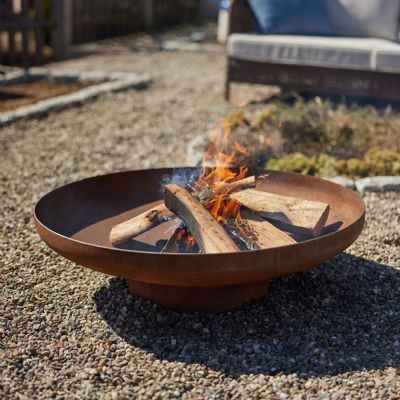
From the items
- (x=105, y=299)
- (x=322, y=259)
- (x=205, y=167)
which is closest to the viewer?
(x=322, y=259)

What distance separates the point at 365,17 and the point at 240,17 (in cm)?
115

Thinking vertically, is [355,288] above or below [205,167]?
below

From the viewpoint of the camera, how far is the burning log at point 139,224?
303 centimetres

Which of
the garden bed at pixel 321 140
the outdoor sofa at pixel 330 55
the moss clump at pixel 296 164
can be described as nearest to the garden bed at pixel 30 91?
the outdoor sofa at pixel 330 55

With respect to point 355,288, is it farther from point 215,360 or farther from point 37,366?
point 37,366

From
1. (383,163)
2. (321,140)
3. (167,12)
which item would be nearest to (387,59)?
(321,140)

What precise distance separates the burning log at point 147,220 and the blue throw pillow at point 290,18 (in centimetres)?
392

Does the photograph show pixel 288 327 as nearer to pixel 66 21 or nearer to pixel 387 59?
pixel 387 59

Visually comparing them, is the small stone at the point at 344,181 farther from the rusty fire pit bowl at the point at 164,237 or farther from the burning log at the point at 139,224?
the burning log at the point at 139,224

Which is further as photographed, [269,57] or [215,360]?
[269,57]

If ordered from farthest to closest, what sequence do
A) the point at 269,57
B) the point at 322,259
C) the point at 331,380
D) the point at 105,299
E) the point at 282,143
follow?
the point at 269,57 → the point at 282,143 → the point at 105,299 → the point at 322,259 → the point at 331,380

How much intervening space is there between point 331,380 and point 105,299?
3.46ft

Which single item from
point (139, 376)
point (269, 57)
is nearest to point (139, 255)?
point (139, 376)

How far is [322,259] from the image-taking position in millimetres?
2787
